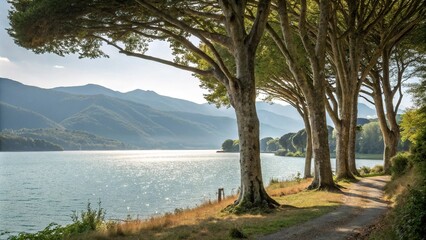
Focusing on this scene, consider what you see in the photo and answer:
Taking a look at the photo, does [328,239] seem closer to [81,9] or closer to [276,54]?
[81,9]

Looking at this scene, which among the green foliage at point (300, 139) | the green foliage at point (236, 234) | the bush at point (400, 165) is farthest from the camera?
the green foliage at point (300, 139)

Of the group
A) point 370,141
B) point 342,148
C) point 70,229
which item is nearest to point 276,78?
point 342,148

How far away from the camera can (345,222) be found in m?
12.8

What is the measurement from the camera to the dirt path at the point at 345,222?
11.1m

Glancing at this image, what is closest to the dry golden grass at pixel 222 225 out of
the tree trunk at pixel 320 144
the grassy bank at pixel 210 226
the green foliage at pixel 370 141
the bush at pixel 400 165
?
the grassy bank at pixel 210 226

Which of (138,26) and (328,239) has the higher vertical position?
(138,26)

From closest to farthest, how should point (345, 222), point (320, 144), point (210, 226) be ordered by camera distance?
point (345, 222) → point (210, 226) → point (320, 144)

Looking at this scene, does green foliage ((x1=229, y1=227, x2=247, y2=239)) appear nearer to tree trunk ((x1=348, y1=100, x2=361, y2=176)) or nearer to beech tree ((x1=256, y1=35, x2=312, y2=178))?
beech tree ((x1=256, y1=35, x2=312, y2=178))

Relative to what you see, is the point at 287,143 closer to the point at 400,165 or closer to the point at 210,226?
the point at 400,165

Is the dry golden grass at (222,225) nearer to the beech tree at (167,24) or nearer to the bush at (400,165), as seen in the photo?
the beech tree at (167,24)

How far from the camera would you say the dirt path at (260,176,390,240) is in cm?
1113

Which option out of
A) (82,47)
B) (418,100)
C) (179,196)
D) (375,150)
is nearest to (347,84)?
(418,100)

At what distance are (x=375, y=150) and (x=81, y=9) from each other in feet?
541

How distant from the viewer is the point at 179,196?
41.9m
